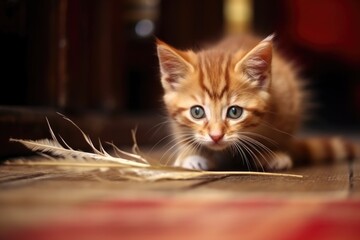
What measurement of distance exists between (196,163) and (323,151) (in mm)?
529

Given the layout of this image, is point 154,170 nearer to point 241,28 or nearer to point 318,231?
point 318,231

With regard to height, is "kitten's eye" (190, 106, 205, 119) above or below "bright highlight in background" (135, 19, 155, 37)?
below

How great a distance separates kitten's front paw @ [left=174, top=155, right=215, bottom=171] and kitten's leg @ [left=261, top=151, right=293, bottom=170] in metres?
0.15

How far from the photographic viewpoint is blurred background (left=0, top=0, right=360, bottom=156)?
63.2 inches

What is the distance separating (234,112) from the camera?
134 centimetres

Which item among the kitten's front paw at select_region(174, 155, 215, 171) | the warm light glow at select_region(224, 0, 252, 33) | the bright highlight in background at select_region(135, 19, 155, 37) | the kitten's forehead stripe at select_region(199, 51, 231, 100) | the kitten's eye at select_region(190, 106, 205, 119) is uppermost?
the warm light glow at select_region(224, 0, 252, 33)

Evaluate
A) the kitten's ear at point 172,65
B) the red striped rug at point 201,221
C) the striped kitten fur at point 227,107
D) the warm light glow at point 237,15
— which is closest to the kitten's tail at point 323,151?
the striped kitten fur at point 227,107

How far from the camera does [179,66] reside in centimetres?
140

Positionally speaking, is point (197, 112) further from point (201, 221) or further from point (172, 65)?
point (201, 221)

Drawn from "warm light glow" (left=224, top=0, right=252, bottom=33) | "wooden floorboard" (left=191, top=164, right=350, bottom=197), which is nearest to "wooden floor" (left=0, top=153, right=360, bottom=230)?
"wooden floorboard" (left=191, top=164, right=350, bottom=197)

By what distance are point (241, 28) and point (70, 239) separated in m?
3.88

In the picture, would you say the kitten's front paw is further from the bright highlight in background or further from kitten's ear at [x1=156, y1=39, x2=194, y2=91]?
the bright highlight in background

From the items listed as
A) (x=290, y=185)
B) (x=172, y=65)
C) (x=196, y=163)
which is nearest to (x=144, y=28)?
(x=172, y=65)

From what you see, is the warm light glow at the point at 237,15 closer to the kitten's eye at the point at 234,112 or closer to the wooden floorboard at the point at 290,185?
the kitten's eye at the point at 234,112
